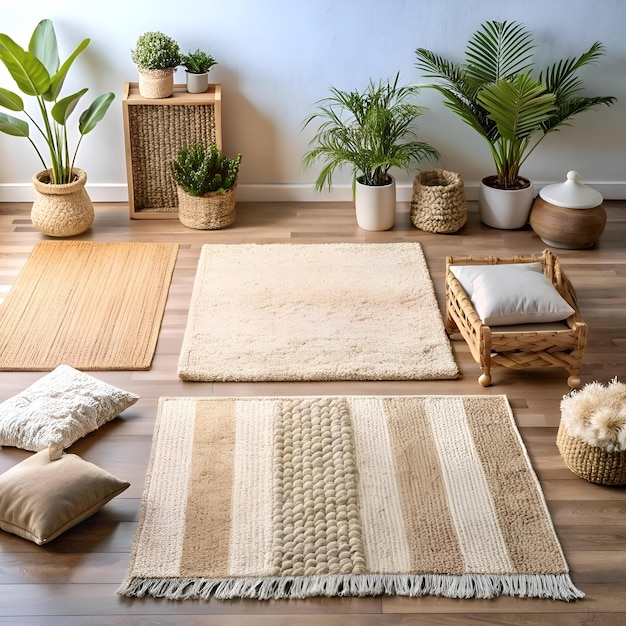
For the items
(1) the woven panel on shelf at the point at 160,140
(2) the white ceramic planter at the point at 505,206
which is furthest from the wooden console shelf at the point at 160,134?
(2) the white ceramic planter at the point at 505,206

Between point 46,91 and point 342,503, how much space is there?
2.45 m

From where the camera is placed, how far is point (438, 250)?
424cm

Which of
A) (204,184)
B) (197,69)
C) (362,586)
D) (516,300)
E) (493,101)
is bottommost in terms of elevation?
(362,586)

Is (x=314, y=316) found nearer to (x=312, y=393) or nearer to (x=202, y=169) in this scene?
(x=312, y=393)

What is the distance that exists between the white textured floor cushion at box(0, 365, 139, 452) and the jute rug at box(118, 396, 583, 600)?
19 cm

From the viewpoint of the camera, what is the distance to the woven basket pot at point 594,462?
8.84ft

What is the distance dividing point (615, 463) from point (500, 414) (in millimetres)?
472

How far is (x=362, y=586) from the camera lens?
241cm

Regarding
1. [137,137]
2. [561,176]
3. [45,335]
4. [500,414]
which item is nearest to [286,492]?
[500,414]

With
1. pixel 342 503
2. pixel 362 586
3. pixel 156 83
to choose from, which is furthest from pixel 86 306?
pixel 362 586

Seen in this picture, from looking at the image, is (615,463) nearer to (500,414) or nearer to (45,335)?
(500,414)

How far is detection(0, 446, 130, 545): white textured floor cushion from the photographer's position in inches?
98.0

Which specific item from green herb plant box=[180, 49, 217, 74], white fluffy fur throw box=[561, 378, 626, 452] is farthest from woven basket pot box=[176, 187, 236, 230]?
white fluffy fur throw box=[561, 378, 626, 452]

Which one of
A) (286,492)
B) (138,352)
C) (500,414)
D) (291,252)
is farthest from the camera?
(291,252)
